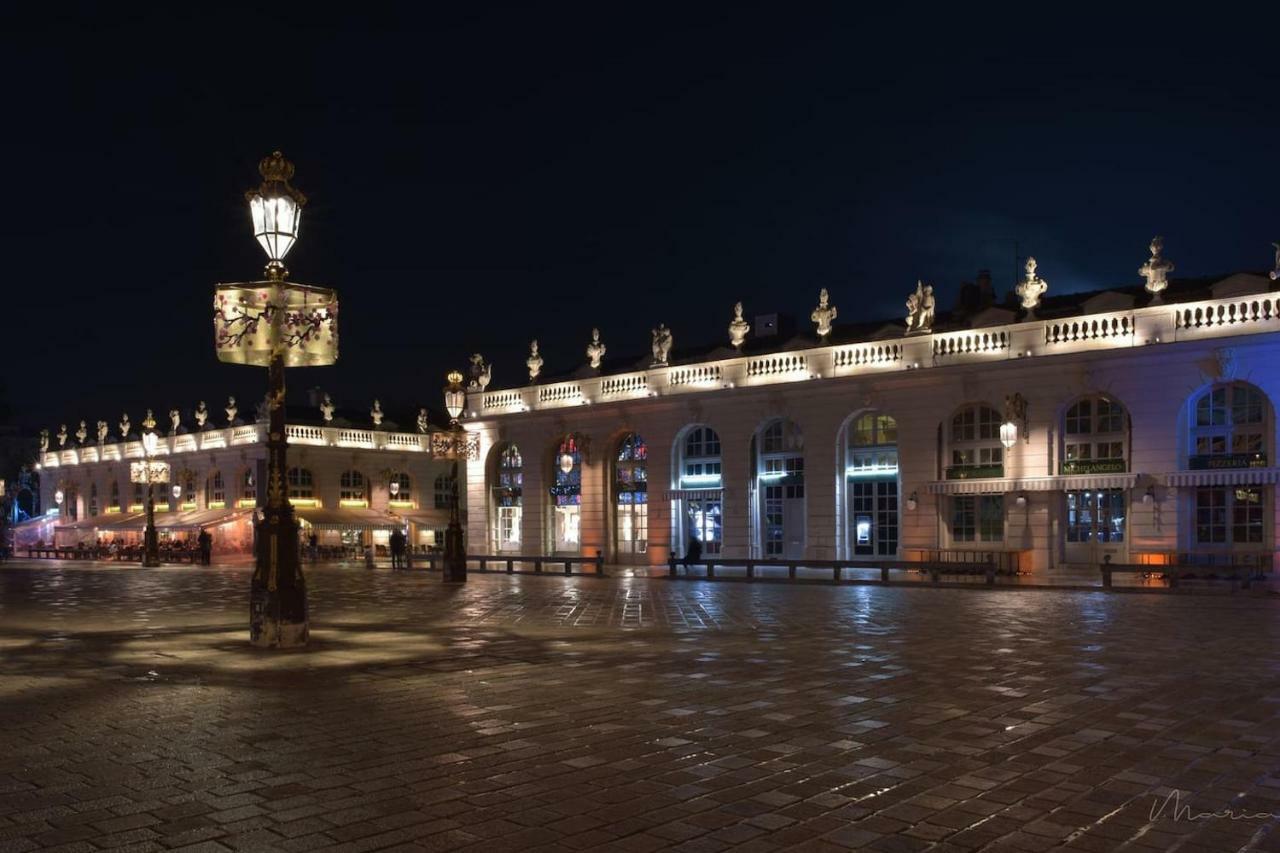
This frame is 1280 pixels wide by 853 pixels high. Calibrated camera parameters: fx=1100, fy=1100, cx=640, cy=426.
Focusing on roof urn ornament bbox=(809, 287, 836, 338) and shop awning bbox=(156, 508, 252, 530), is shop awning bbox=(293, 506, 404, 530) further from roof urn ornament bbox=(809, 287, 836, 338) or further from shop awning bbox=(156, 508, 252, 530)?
roof urn ornament bbox=(809, 287, 836, 338)

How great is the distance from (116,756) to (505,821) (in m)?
3.36

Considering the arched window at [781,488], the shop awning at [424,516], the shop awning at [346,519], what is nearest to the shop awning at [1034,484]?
the arched window at [781,488]

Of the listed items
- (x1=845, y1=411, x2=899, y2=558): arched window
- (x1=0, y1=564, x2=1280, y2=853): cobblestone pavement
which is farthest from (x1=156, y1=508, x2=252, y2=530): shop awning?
(x1=0, y1=564, x2=1280, y2=853): cobblestone pavement

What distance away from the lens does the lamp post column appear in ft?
46.2

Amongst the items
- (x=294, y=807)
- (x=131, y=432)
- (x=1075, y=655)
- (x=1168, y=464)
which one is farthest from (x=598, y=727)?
(x=131, y=432)

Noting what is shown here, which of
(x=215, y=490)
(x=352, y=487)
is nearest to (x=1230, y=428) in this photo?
(x=352, y=487)

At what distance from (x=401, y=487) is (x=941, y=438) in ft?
126

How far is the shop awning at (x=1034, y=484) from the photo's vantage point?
29.2m

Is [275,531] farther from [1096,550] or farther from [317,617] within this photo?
[1096,550]

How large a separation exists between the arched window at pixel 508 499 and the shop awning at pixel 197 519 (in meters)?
17.3

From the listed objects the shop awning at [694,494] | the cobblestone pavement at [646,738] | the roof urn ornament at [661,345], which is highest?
the roof urn ornament at [661,345]

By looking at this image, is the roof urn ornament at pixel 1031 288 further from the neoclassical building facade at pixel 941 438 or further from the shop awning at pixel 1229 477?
the shop awning at pixel 1229 477

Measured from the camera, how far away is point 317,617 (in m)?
19.0

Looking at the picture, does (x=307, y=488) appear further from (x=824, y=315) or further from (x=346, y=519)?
(x=824, y=315)
